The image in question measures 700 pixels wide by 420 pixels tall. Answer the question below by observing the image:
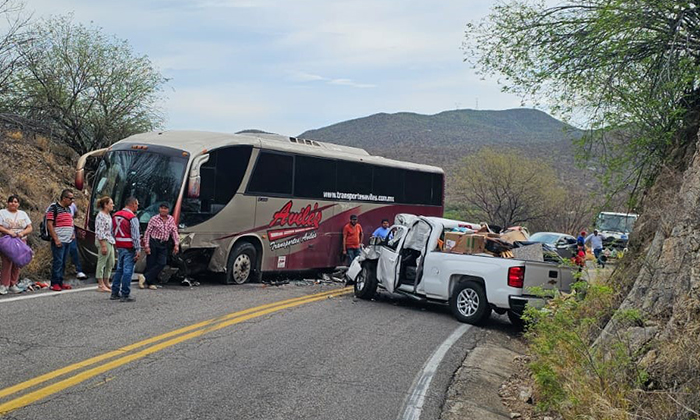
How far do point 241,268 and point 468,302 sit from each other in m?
5.72

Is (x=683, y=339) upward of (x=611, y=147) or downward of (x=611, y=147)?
downward

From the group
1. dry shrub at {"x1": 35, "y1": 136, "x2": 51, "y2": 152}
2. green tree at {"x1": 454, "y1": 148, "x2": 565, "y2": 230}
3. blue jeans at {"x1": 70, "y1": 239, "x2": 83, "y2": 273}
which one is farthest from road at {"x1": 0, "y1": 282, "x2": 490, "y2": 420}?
green tree at {"x1": 454, "y1": 148, "x2": 565, "y2": 230}

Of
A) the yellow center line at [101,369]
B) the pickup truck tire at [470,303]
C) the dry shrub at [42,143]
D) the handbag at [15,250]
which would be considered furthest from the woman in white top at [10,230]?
the dry shrub at [42,143]

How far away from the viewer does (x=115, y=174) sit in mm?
15438

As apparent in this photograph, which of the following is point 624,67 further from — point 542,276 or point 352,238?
point 352,238

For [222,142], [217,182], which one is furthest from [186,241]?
[222,142]

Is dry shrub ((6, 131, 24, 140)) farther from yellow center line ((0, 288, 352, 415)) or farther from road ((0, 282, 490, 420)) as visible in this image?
yellow center line ((0, 288, 352, 415))

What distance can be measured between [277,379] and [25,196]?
1444 cm

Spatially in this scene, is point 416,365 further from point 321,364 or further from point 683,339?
point 683,339

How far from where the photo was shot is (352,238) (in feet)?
64.0

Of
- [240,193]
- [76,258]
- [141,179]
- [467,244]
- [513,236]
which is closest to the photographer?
[467,244]

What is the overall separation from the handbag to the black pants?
91.1 inches

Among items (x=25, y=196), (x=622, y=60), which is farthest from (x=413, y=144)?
(x=622, y=60)

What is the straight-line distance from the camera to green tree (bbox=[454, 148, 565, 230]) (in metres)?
49.8
